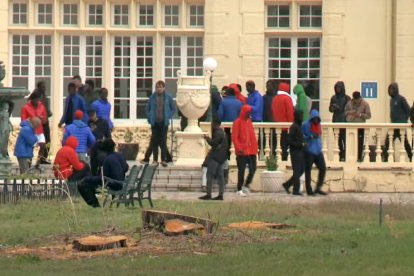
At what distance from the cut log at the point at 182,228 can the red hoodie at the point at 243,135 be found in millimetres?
11017

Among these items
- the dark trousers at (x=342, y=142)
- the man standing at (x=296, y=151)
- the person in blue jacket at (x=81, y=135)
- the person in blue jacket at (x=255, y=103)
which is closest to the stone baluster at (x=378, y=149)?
the dark trousers at (x=342, y=142)

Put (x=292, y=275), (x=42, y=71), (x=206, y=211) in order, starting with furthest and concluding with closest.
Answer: (x=42, y=71), (x=206, y=211), (x=292, y=275)

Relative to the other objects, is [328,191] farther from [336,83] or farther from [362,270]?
[362,270]

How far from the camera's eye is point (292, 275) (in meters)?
17.1

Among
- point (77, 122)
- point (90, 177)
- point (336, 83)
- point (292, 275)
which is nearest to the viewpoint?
point (292, 275)

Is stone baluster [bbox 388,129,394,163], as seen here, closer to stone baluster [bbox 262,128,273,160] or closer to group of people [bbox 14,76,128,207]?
stone baluster [bbox 262,128,273,160]

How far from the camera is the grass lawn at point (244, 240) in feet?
58.0

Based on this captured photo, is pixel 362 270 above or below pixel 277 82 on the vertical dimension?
below

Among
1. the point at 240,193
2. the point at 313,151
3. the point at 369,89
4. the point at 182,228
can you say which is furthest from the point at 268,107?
the point at 182,228

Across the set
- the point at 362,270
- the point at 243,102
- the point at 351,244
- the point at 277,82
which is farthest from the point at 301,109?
the point at 362,270

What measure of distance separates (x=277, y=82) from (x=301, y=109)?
4.38m

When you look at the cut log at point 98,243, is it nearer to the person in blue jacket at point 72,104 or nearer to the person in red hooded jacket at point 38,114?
the person in red hooded jacket at point 38,114

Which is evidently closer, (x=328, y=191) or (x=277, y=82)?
(x=328, y=191)

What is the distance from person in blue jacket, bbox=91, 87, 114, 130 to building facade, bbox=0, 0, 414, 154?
3063 mm
